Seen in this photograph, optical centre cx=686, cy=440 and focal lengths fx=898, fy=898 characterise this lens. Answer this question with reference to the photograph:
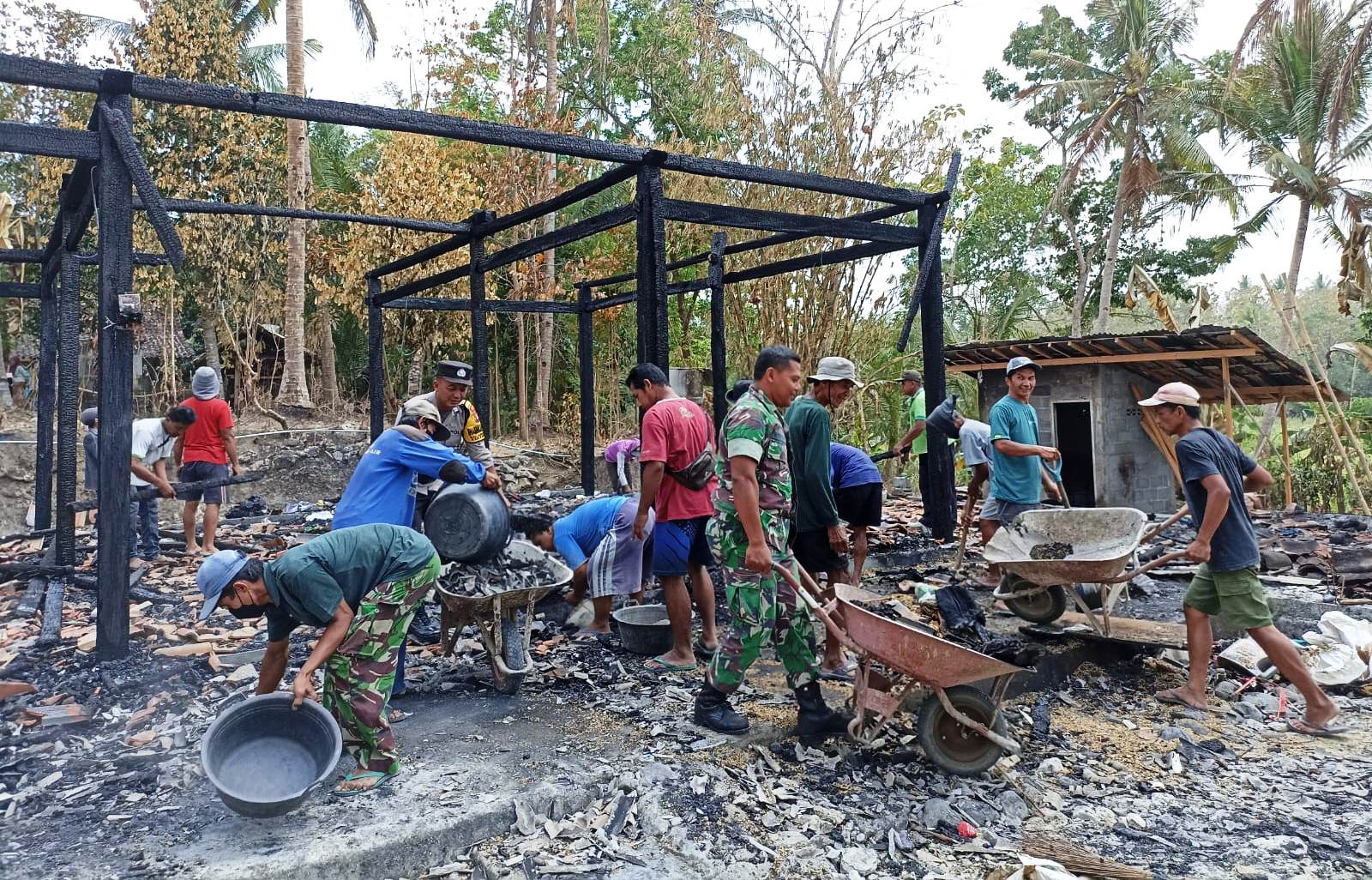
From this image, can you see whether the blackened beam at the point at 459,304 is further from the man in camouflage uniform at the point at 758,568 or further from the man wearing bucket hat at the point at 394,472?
the man in camouflage uniform at the point at 758,568

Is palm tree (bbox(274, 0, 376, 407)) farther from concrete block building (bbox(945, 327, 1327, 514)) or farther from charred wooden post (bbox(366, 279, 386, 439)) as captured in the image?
concrete block building (bbox(945, 327, 1327, 514))

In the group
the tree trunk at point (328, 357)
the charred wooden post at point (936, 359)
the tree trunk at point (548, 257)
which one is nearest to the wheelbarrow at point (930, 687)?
the charred wooden post at point (936, 359)

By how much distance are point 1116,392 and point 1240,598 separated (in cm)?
955

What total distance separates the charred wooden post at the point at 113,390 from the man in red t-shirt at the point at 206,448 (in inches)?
165

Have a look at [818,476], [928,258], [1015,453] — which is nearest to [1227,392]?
[928,258]

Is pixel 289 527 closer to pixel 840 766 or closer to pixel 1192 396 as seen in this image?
pixel 840 766

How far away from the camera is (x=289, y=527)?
10797 mm

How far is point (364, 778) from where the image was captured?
400 centimetres

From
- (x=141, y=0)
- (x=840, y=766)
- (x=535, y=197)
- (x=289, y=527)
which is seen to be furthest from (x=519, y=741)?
(x=141, y=0)

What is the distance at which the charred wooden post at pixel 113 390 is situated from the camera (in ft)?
16.0

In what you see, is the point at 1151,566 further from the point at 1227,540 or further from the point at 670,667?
the point at 670,667

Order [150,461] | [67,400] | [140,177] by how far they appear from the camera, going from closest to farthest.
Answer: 1. [140,177]
2. [67,400]
3. [150,461]

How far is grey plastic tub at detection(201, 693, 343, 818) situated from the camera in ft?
12.1

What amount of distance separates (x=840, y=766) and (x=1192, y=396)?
2.99 m
